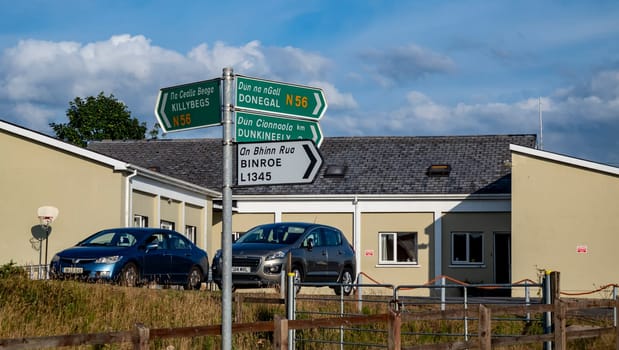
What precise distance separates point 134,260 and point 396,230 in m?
18.4

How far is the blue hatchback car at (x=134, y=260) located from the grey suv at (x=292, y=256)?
0.68 m

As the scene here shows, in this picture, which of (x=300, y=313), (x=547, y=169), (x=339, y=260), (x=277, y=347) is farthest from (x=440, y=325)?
(x=547, y=169)

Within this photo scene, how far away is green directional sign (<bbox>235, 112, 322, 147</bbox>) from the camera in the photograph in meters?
8.34

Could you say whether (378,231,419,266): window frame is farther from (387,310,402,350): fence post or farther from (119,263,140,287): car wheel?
(387,310,402,350): fence post

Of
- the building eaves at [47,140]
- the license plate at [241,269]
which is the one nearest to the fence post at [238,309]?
the license plate at [241,269]

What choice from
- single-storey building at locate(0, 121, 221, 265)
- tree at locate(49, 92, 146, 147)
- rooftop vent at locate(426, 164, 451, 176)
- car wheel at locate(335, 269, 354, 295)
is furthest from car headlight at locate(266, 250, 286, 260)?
tree at locate(49, 92, 146, 147)

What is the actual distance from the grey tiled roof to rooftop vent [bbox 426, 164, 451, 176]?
0.21 meters

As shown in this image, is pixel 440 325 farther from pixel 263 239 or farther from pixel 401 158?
pixel 401 158

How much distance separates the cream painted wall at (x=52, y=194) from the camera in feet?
97.6

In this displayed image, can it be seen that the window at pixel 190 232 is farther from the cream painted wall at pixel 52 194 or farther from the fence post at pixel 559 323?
the fence post at pixel 559 323

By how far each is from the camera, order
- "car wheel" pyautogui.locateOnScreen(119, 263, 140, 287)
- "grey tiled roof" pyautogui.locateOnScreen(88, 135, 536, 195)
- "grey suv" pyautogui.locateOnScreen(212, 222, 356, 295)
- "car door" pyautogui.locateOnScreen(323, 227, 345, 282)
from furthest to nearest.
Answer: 1. "grey tiled roof" pyautogui.locateOnScreen(88, 135, 536, 195)
2. "car door" pyautogui.locateOnScreen(323, 227, 345, 282)
3. "grey suv" pyautogui.locateOnScreen(212, 222, 356, 295)
4. "car wheel" pyautogui.locateOnScreen(119, 263, 140, 287)

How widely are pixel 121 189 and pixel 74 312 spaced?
12.6 meters

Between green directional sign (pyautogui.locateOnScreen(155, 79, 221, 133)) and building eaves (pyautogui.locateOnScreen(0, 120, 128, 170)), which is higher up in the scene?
building eaves (pyautogui.locateOnScreen(0, 120, 128, 170))

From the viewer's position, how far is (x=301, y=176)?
8.18m
